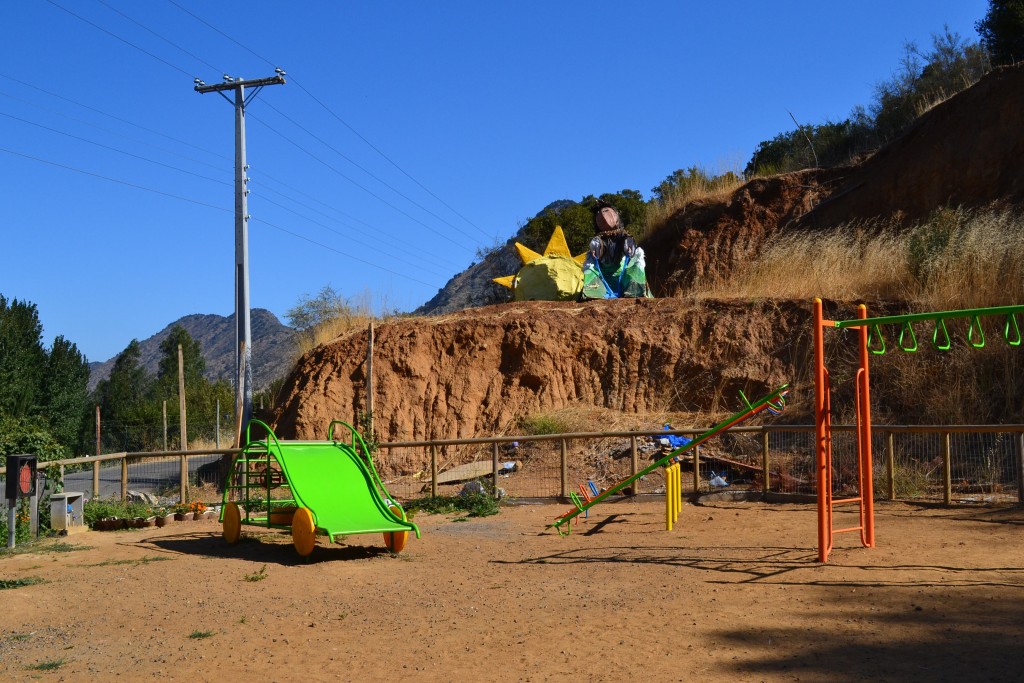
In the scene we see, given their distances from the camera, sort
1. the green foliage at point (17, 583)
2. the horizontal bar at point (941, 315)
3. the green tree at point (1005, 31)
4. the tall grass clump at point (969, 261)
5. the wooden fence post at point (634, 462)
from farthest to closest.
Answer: the green tree at point (1005, 31)
the tall grass clump at point (969, 261)
the wooden fence post at point (634, 462)
the green foliage at point (17, 583)
the horizontal bar at point (941, 315)

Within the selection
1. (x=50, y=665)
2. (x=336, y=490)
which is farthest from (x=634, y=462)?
(x=50, y=665)

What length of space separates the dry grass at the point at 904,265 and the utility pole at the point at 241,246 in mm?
11330

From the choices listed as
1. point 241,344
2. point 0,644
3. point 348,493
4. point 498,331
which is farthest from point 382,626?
point 241,344

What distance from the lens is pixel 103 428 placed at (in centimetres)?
4462

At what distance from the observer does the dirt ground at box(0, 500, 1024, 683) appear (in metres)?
6.77

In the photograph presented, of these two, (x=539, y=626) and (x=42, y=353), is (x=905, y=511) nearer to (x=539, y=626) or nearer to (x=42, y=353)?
(x=539, y=626)

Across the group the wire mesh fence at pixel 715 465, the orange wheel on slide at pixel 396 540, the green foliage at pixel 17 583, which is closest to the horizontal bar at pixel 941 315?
the wire mesh fence at pixel 715 465

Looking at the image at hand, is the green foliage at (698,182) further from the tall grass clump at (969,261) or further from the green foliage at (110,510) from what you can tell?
the green foliage at (110,510)

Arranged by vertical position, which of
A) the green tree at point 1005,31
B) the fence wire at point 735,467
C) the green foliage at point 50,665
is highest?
the green tree at point 1005,31

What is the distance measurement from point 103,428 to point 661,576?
133ft

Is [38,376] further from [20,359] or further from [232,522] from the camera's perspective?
[232,522]

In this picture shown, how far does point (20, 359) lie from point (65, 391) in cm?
456

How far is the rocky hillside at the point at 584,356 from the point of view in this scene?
21.1 meters

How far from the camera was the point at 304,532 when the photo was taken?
11.5 m
